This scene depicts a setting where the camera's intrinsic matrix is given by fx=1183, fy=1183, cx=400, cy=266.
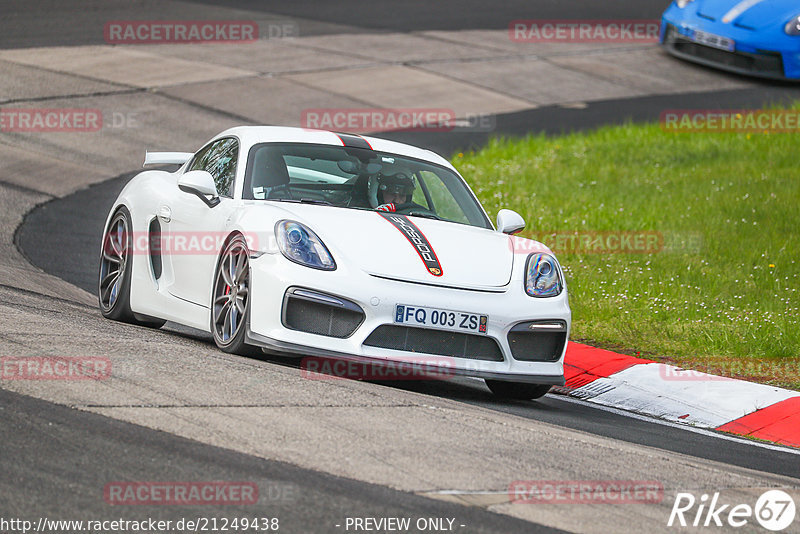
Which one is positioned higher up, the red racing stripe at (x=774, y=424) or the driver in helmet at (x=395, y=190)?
the driver in helmet at (x=395, y=190)

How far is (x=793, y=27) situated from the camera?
60.5 ft

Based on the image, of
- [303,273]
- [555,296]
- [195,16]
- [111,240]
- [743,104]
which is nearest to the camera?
→ [303,273]

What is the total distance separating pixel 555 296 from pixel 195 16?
15973 millimetres

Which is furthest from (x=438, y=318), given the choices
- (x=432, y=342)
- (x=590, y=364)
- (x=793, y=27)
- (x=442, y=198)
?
(x=793, y=27)

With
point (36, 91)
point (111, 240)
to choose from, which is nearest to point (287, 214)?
point (111, 240)

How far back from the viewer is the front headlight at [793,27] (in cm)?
1839

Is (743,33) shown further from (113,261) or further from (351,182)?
(113,261)

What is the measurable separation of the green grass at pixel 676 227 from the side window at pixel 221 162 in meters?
3.18

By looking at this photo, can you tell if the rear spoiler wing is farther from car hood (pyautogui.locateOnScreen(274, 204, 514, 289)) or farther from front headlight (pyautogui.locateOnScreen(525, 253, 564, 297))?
front headlight (pyautogui.locateOnScreen(525, 253, 564, 297))

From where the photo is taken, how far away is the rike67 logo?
14.7 feet

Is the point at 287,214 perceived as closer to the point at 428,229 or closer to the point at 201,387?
the point at 428,229

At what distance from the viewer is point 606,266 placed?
10875 millimetres

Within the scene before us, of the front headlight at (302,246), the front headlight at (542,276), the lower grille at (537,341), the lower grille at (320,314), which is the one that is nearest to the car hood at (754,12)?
the front headlight at (542,276)

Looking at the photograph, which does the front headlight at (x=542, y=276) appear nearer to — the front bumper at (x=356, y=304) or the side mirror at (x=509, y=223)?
the front bumper at (x=356, y=304)
